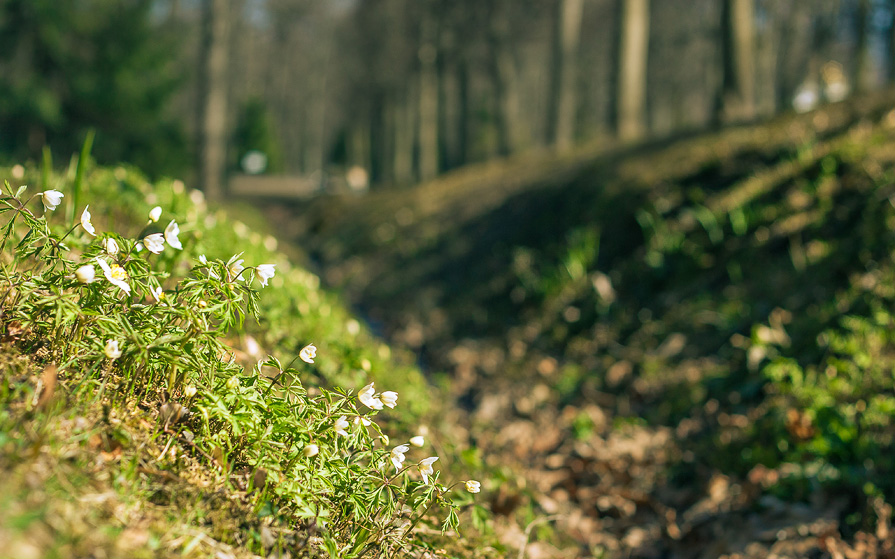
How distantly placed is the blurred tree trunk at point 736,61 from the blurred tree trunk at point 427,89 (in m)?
13.9

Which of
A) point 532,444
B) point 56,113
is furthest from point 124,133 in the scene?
point 532,444

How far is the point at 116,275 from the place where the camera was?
190cm

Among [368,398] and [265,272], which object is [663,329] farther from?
[265,272]

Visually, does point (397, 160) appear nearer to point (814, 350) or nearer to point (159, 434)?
point (814, 350)

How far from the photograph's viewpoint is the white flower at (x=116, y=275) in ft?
6.11

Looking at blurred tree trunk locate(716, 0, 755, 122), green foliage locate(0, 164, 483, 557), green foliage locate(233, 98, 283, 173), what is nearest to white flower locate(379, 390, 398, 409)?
green foliage locate(0, 164, 483, 557)

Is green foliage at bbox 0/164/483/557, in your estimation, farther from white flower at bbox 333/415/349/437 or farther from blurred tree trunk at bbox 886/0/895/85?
blurred tree trunk at bbox 886/0/895/85

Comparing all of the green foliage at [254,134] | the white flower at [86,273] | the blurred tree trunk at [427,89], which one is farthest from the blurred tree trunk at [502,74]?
the green foliage at [254,134]

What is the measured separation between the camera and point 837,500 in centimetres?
310

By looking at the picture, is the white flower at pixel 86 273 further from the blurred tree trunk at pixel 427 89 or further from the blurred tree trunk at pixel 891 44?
the blurred tree trunk at pixel 427 89

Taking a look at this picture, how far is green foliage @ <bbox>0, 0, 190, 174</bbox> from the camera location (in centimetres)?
1249

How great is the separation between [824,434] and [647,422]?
4.05ft

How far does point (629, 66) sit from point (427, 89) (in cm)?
1148

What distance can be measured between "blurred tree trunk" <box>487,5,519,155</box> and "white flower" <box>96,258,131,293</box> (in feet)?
67.5
